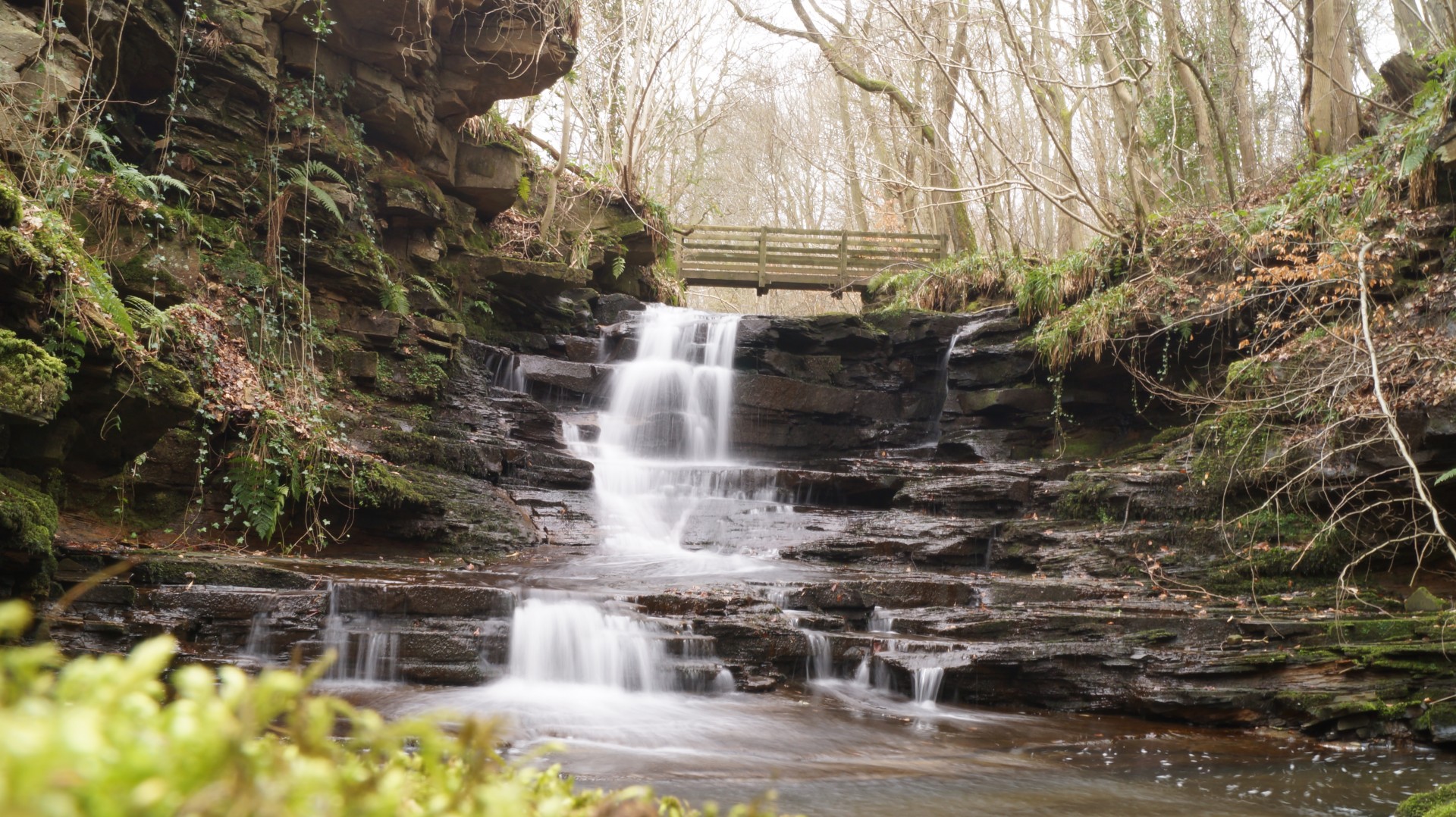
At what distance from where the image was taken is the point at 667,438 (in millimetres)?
14977

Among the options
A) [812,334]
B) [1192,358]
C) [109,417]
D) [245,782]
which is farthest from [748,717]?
[812,334]

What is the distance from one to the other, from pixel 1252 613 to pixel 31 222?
33.7 ft

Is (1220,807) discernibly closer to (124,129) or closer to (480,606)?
(480,606)

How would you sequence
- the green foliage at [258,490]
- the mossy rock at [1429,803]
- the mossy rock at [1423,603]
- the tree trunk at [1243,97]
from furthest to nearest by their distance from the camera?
the tree trunk at [1243,97] < the green foliage at [258,490] < the mossy rock at [1423,603] < the mossy rock at [1429,803]

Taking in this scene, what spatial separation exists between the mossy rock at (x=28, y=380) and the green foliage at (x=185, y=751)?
601cm

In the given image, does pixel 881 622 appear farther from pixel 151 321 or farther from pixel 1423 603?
pixel 151 321

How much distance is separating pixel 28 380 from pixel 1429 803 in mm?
8350

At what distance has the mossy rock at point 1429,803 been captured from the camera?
4.16 m

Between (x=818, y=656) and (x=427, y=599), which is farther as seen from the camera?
(x=818, y=656)

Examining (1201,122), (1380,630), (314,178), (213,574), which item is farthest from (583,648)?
(1201,122)

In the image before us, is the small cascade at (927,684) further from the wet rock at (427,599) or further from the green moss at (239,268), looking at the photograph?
the green moss at (239,268)

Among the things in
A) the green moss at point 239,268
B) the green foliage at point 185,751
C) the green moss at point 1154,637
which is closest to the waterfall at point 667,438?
the green moss at point 239,268

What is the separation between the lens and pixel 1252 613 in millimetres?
7746

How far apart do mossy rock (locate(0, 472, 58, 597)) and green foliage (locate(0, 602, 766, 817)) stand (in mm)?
6395
